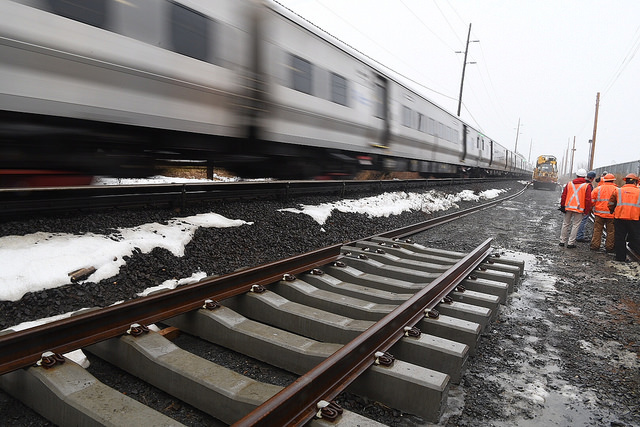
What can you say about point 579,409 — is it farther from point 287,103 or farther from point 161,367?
point 287,103

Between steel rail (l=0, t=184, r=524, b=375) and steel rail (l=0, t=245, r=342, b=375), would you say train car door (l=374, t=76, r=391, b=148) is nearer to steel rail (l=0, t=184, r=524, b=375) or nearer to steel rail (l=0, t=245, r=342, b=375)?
steel rail (l=0, t=184, r=524, b=375)

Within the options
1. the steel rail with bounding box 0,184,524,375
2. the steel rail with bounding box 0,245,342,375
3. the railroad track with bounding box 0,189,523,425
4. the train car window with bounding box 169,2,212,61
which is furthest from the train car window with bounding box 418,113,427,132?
the steel rail with bounding box 0,245,342,375

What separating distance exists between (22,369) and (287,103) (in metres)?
6.72

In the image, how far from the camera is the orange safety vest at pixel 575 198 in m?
8.16

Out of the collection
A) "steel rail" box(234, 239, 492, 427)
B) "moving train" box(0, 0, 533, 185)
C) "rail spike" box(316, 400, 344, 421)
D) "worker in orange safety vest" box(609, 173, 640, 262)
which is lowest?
"rail spike" box(316, 400, 344, 421)

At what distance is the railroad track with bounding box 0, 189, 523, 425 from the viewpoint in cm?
193

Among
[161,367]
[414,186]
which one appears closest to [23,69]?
[161,367]

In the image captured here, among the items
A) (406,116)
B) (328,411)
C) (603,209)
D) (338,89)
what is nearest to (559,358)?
(328,411)

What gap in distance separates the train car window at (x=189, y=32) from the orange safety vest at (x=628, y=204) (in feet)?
25.8

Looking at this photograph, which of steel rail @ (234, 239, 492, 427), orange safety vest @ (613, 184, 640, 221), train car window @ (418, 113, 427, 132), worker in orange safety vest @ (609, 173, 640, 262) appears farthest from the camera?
train car window @ (418, 113, 427, 132)

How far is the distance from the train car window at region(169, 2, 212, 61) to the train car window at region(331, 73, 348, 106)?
3.69 metres

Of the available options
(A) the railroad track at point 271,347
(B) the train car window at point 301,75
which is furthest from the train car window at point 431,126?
(A) the railroad track at point 271,347

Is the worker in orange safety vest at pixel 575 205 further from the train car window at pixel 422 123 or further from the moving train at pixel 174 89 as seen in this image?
the train car window at pixel 422 123

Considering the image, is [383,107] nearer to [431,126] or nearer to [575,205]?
[431,126]
